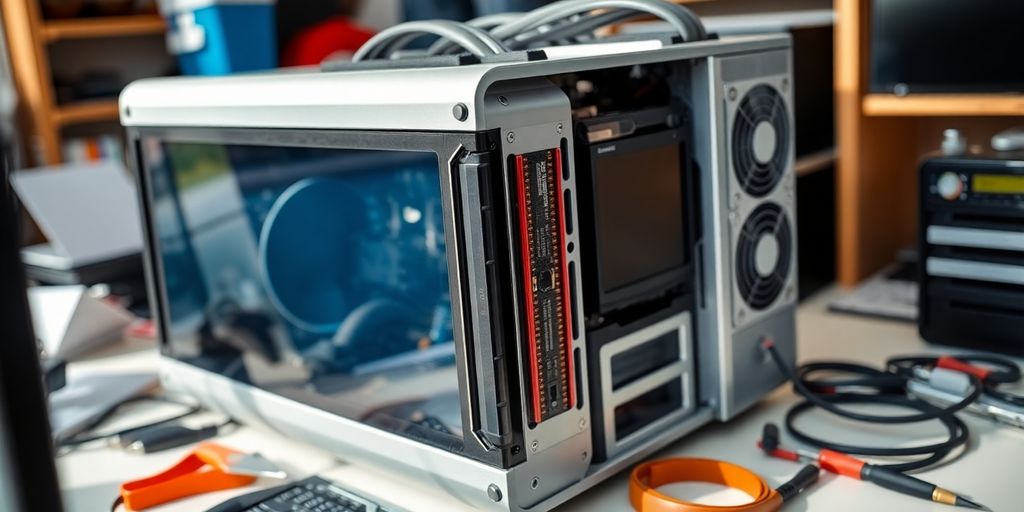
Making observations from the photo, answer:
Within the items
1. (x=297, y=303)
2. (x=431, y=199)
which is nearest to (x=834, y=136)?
(x=431, y=199)

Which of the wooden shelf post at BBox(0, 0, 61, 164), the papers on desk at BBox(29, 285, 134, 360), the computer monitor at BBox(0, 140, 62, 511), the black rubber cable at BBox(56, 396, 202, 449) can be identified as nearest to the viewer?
the computer monitor at BBox(0, 140, 62, 511)

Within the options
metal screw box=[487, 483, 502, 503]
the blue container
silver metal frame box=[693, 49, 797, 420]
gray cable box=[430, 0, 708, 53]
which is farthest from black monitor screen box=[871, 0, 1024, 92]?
the blue container

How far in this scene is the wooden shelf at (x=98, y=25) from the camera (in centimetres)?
216

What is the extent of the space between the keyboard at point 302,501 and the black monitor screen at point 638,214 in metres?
0.28

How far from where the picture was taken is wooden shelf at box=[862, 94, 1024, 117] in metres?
1.15

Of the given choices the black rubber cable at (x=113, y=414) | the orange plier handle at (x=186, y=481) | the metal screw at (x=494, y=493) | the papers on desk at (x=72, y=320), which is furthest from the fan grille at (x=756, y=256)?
the papers on desk at (x=72, y=320)

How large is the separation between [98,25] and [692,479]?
6.26 feet

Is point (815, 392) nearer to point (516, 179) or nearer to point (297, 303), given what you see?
point (516, 179)

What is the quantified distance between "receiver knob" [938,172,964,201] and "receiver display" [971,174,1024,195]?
15mm

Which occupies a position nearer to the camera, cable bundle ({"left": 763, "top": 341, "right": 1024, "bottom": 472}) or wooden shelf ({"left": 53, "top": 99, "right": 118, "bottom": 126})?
cable bundle ({"left": 763, "top": 341, "right": 1024, "bottom": 472})

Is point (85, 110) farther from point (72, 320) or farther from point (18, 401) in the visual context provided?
point (18, 401)

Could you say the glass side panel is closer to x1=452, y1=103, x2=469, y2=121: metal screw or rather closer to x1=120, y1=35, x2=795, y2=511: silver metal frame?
x1=120, y1=35, x2=795, y2=511: silver metal frame

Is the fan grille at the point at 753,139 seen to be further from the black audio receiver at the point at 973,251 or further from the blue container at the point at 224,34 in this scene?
the blue container at the point at 224,34

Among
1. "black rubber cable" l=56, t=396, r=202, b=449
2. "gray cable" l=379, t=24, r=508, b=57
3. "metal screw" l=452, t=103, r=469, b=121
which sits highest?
"gray cable" l=379, t=24, r=508, b=57
